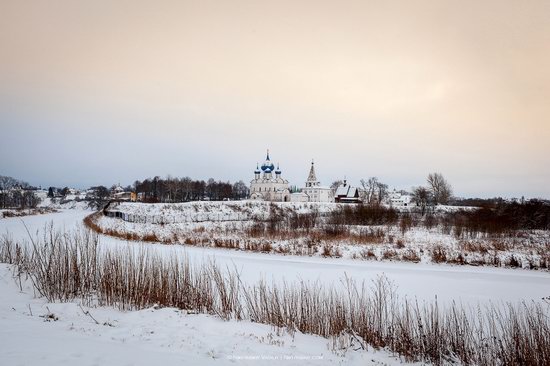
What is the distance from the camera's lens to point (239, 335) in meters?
7.07

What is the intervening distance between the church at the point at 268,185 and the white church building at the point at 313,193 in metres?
5.55

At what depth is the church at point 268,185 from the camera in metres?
91.3

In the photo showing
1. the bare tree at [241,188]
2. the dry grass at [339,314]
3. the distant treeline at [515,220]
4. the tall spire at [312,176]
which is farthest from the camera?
the bare tree at [241,188]

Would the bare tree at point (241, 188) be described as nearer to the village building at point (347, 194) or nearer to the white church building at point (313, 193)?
the white church building at point (313, 193)

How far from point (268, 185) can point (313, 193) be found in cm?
1525

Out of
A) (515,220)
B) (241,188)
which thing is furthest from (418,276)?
(241,188)

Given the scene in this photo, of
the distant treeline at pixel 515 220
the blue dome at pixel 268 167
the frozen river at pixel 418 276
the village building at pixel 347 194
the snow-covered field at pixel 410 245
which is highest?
the blue dome at pixel 268 167

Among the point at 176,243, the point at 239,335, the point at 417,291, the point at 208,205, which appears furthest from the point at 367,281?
the point at 208,205

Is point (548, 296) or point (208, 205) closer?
point (548, 296)

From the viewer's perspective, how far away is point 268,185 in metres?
92.2

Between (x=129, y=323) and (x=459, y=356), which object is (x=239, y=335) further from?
(x=459, y=356)

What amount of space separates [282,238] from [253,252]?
4333 mm

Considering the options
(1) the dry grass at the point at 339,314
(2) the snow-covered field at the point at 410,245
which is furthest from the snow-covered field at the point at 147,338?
(2) the snow-covered field at the point at 410,245

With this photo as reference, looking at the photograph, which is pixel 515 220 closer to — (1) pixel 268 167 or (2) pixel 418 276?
(2) pixel 418 276
